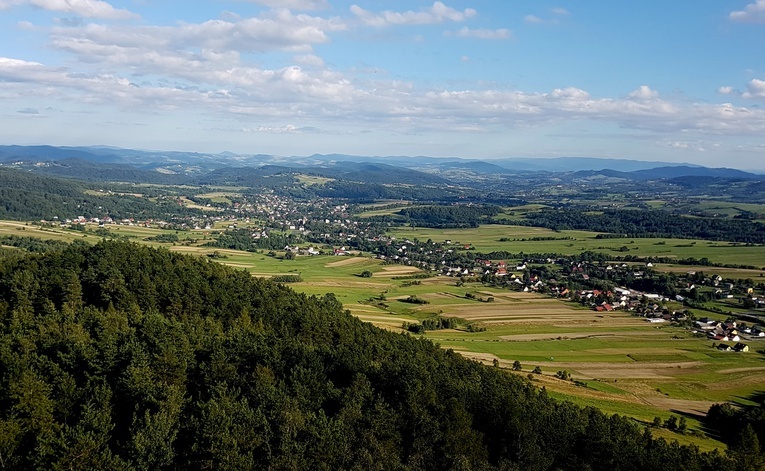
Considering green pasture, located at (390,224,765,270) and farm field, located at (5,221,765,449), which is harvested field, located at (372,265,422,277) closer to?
farm field, located at (5,221,765,449)

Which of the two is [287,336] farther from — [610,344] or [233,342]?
[610,344]

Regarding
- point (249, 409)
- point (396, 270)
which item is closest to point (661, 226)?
point (396, 270)

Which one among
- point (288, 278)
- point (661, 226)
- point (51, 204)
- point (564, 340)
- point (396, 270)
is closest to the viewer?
point (564, 340)

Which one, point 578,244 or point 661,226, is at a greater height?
point 661,226

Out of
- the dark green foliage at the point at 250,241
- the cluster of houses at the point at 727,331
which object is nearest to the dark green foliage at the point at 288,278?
the dark green foliage at the point at 250,241

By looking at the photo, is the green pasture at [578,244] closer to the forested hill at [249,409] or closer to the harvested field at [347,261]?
the harvested field at [347,261]

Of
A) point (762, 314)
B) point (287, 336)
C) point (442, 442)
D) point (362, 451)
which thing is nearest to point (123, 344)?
point (287, 336)

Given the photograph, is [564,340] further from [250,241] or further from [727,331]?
[250,241]

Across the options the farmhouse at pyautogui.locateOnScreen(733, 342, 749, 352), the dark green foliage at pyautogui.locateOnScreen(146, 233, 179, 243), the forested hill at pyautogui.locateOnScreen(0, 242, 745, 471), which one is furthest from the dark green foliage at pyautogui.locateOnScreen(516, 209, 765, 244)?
the forested hill at pyautogui.locateOnScreen(0, 242, 745, 471)
